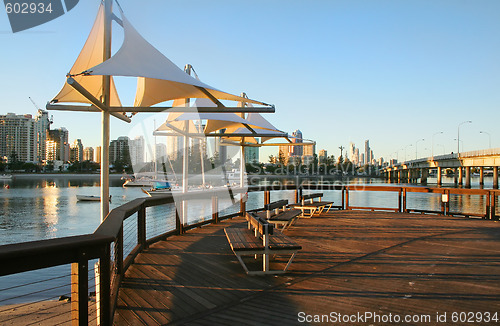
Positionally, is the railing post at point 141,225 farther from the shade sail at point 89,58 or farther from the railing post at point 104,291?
the railing post at point 104,291

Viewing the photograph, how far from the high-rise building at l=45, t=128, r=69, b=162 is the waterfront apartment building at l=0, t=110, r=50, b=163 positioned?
4353mm

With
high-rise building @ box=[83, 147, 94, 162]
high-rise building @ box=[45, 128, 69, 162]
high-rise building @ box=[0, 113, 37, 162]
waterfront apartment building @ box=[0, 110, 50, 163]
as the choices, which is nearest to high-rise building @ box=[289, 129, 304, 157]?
high-rise building @ box=[45, 128, 69, 162]

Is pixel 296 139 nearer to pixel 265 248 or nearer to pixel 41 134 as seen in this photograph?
pixel 265 248

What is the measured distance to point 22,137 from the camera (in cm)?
15838

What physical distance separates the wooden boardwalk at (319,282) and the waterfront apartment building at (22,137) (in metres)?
179

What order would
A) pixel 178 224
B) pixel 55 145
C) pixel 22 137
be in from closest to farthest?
pixel 178 224
pixel 22 137
pixel 55 145

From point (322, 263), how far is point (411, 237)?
11.0 feet

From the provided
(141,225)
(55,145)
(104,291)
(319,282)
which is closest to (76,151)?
(55,145)

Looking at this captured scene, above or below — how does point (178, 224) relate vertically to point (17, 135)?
below

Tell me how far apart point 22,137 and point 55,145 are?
1471cm

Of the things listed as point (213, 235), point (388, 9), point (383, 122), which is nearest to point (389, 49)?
point (388, 9)

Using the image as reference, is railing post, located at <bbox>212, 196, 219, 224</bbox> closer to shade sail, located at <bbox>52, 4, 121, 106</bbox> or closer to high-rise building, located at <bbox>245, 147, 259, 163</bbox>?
shade sail, located at <bbox>52, 4, 121, 106</bbox>

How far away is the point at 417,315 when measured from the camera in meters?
3.35

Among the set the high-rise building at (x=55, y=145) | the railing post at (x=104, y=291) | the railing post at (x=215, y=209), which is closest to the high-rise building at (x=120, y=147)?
the railing post at (x=215, y=209)
